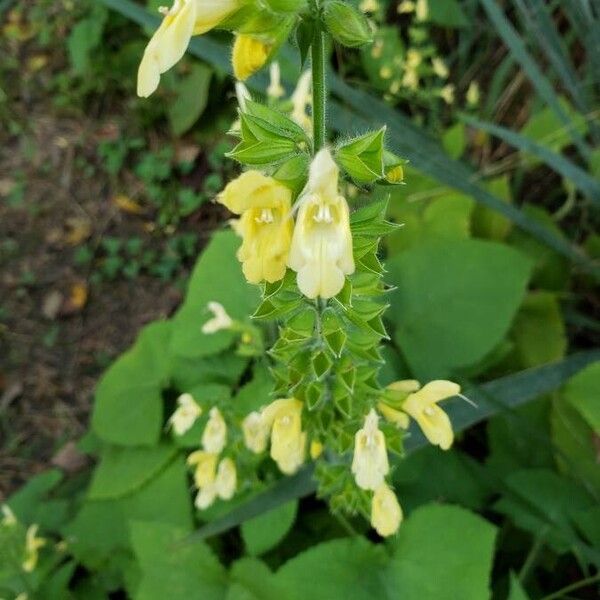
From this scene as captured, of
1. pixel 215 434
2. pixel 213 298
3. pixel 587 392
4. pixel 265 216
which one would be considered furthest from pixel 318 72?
pixel 213 298

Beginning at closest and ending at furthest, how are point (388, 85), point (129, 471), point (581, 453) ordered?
point (581, 453) → point (129, 471) → point (388, 85)

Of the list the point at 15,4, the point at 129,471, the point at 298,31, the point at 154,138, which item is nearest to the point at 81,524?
the point at 129,471

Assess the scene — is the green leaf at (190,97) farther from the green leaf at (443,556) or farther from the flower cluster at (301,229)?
the flower cluster at (301,229)

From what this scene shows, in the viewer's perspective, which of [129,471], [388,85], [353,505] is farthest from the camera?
[388,85]

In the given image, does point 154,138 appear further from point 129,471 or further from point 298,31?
point 298,31

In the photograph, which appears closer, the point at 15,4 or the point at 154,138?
the point at 154,138

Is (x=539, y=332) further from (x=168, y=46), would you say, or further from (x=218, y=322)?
(x=168, y=46)
